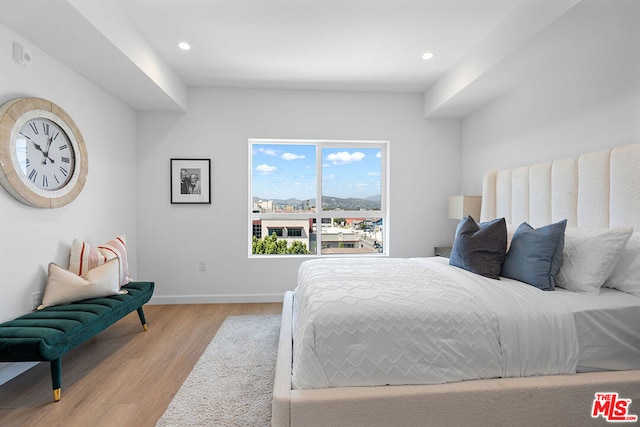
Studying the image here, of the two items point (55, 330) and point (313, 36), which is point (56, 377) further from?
point (313, 36)

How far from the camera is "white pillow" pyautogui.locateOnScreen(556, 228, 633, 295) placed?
1.78 meters

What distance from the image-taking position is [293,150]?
4156 mm

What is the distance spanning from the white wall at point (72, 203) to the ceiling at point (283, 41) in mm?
180

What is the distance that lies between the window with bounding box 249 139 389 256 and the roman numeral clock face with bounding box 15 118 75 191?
1905mm

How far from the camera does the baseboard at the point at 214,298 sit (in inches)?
149

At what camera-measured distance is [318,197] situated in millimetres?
4141

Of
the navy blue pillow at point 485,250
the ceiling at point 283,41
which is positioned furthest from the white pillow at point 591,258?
the ceiling at point 283,41

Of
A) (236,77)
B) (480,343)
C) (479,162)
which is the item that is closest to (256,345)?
(480,343)

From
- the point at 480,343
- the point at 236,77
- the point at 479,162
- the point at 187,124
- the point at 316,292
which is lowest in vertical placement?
the point at 480,343

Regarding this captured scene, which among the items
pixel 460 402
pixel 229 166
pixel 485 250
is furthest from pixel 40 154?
pixel 485 250

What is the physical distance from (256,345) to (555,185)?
2613mm

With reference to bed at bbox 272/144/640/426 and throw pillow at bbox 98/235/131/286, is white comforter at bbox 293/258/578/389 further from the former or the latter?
throw pillow at bbox 98/235/131/286

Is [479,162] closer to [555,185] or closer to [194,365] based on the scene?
[555,185]
